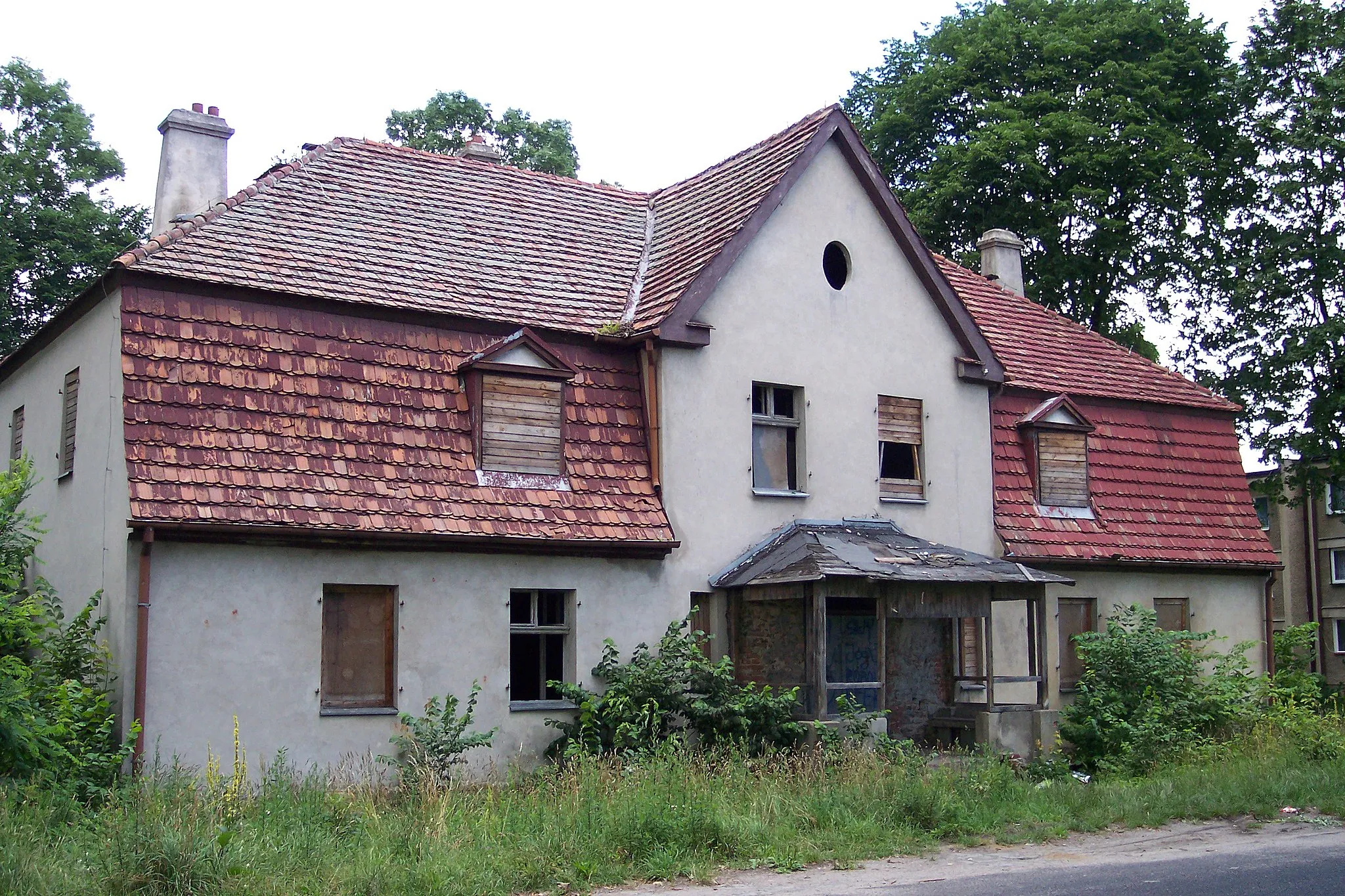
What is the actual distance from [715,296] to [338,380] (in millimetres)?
5054

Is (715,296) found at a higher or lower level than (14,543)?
higher

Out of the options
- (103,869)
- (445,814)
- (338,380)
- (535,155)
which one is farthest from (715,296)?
(535,155)

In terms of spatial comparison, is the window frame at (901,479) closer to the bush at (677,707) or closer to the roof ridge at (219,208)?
the bush at (677,707)

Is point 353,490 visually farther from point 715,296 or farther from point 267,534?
point 715,296

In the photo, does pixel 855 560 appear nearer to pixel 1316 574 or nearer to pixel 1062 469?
pixel 1062 469

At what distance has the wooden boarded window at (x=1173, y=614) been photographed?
21.7 metres

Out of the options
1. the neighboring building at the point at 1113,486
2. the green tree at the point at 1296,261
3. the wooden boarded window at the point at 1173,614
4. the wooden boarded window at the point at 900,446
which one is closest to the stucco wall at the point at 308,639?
the wooden boarded window at the point at 900,446

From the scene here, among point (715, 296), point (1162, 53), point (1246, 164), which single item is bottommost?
point (715, 296)

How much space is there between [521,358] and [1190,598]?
12.1 metres

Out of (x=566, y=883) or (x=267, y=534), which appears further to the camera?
(x=267, y=534)

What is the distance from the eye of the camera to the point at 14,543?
504 inches

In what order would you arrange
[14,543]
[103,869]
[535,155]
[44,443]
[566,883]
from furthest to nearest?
→ [535,155] → [44,443] → [14,543] → [566,883] → [103,869]

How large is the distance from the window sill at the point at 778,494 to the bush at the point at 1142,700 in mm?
4307

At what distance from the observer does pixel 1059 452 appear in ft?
69.0
